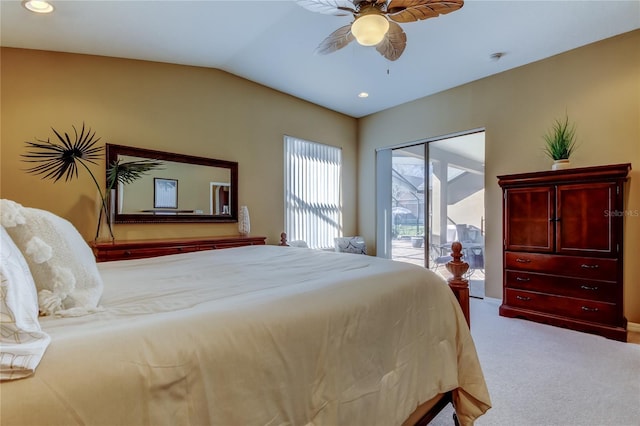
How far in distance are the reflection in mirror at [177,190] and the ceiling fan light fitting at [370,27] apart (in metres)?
2.45

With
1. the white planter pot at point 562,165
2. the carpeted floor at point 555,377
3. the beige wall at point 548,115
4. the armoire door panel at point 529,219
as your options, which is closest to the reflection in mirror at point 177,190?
the beige wall at point 548,115

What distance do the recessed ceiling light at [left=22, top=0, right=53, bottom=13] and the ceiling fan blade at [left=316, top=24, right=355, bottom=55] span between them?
6.42 feet

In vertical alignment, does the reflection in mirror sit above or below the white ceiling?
below

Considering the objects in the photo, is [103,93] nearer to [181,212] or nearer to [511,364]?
[181,212]

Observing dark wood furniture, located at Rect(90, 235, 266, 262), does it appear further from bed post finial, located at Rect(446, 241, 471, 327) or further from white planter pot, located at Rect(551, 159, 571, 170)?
white planter pot, located at Rect(551, 159, 571, 170)

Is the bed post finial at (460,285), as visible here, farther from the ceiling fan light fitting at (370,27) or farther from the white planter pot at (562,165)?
the white planter pot at (562,165)

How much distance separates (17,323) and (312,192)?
4352 millimetres

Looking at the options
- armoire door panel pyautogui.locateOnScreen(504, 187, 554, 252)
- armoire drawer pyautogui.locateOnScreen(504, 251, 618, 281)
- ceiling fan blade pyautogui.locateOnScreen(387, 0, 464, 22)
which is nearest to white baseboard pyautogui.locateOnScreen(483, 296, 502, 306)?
armoire drawer pyautogui.locateOnScreen(504, 251, 618, 281)

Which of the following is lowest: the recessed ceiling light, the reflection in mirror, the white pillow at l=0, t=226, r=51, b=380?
the white pillow at l=0, t=226, r=51, b=380

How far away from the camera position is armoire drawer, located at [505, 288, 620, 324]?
2.79 m

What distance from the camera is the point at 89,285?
101 cm

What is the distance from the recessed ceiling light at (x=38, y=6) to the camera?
82.0 inches

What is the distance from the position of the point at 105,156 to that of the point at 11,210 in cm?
253

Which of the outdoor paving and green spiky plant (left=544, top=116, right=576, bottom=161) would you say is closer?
green spiky plant (left=544, top=116, right=576, bottom=161)
